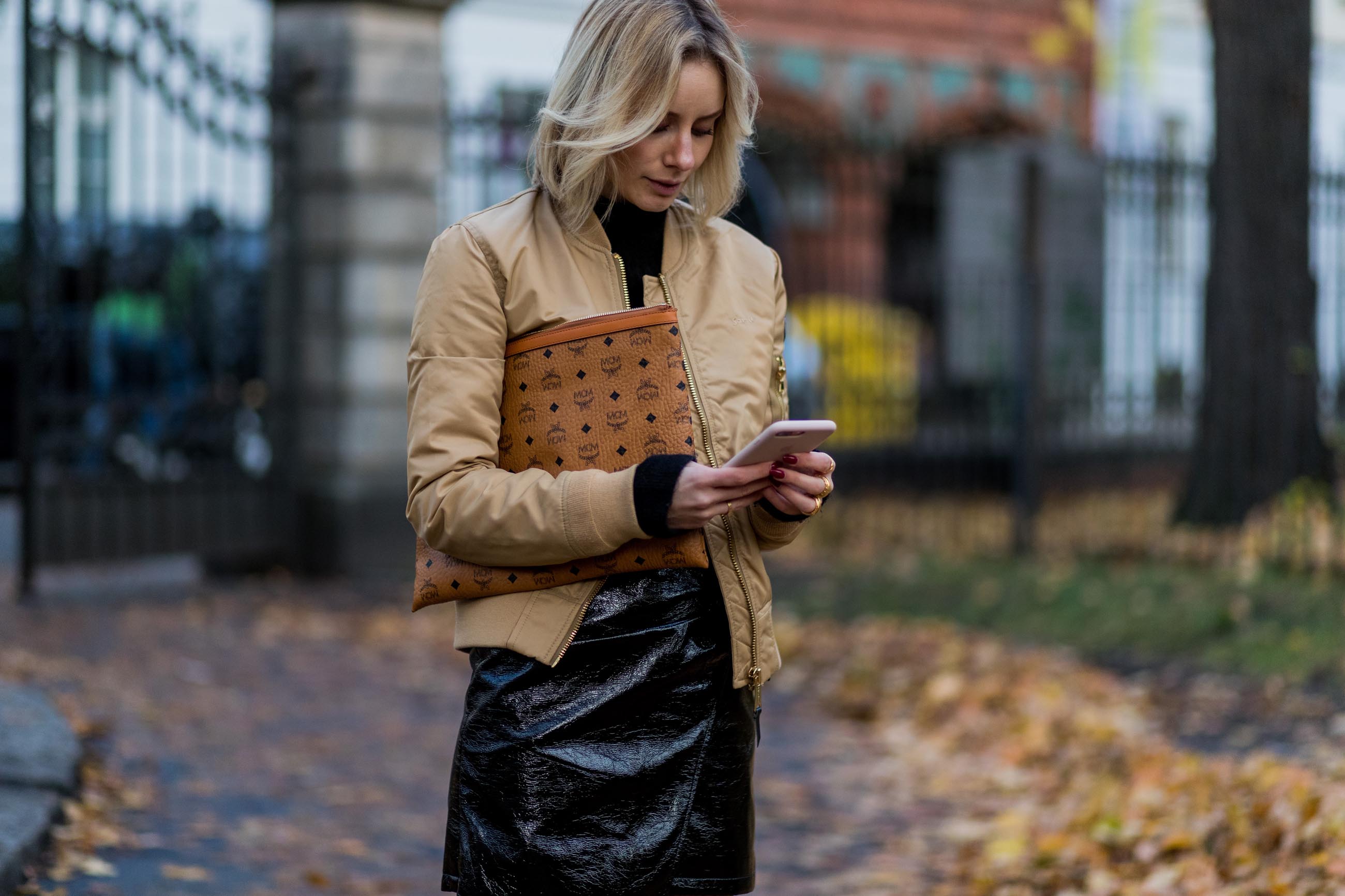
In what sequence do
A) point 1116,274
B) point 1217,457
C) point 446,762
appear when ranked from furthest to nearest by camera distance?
point 1116,274, point 1217,457, point 446,762

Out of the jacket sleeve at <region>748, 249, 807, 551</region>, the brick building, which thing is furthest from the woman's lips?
the brick building

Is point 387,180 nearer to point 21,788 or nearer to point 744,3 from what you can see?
point 21,788

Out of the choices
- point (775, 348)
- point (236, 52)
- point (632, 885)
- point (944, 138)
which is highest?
point (944, 138)

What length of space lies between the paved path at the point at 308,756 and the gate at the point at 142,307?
0.68m

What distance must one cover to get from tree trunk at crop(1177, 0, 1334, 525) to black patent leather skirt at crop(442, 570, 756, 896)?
24.0ft

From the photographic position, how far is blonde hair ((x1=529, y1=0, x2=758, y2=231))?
2.34 metres

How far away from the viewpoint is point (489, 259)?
94.0 inches

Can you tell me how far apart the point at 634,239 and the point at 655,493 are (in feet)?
1.58

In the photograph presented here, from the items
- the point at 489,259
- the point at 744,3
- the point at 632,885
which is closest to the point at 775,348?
the point at 489,259

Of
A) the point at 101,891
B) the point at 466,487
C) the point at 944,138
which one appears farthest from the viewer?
the point at 944,138

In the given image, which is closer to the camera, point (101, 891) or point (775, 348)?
point (775, 348)

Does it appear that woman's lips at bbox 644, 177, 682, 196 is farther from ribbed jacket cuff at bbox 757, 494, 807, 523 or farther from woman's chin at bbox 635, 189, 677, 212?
ribbed jacket cuff at bbox 757, 494, 807, 523

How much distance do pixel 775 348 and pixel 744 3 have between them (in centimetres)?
1757

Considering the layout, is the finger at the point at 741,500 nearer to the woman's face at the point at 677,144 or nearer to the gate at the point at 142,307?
the woman's face at the point at 677,144
